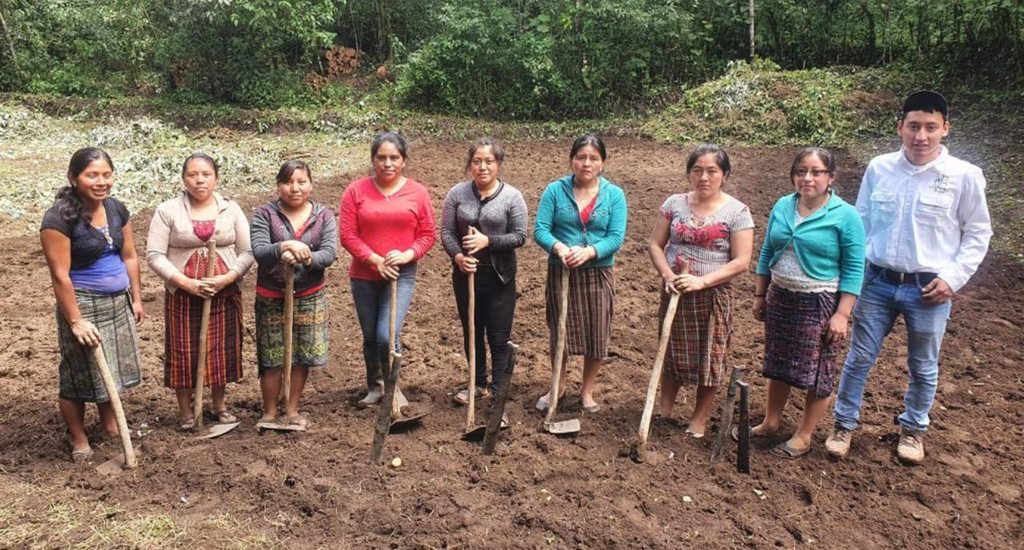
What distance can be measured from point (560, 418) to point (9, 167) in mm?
10366

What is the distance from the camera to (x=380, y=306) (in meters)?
4.28

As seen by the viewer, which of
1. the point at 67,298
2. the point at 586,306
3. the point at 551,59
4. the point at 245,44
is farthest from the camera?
the point at 245,44

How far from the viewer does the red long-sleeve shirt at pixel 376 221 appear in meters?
4.07

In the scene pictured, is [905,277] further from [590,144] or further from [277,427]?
[277,427]

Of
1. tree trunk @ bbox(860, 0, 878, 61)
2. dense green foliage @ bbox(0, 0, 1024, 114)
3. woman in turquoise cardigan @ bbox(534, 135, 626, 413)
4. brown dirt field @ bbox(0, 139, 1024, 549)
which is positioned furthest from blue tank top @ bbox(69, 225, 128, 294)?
tree trunk @ bbox(860, 0, 878, 61)

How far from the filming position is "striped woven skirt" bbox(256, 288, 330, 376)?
4000 millimetres

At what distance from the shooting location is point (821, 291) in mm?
3654

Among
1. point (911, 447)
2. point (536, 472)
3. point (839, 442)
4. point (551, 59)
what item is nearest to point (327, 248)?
point (536, 472)

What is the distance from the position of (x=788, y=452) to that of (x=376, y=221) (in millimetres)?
2605

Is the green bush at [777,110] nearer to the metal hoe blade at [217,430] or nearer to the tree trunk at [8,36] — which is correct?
the metal hoe blade at [217,430]

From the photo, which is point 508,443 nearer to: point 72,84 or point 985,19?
point 985,19

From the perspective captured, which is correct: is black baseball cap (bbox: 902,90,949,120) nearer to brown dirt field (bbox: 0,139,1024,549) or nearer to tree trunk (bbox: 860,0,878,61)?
brown dirt field (bbox: 0,139,1024,549)

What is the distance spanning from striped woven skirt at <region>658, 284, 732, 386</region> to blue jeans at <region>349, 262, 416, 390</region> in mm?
1564

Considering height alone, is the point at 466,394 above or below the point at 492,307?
below
